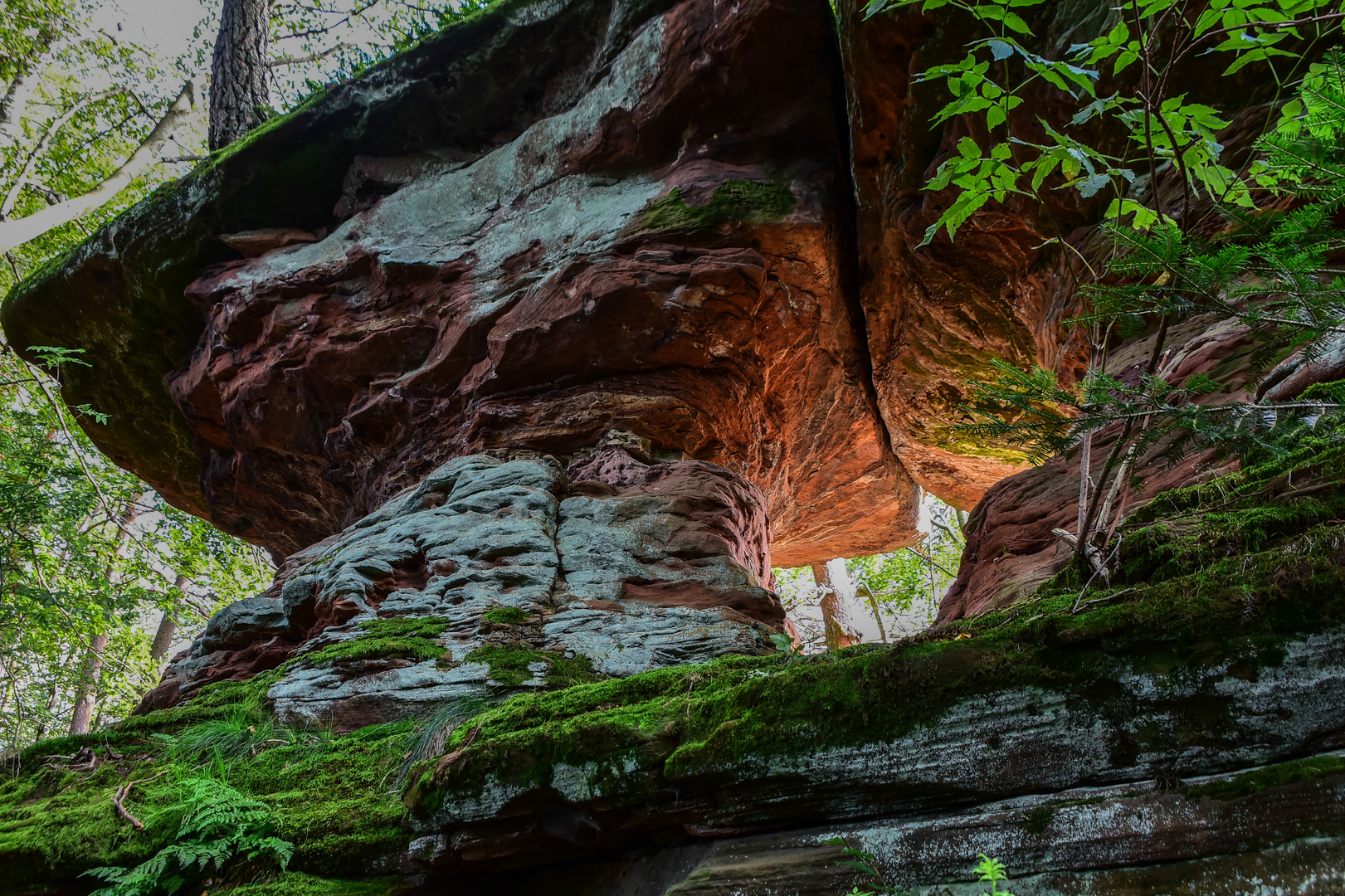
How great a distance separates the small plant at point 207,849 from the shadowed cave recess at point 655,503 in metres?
0.11

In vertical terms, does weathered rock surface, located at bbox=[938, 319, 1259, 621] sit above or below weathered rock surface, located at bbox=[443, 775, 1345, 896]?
above

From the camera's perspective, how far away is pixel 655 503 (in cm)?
675

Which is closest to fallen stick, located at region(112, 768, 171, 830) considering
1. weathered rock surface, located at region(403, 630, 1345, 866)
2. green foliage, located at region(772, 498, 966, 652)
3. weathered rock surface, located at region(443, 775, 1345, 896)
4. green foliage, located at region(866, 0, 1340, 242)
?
weathered rock surface, located at region(403, 630, 1345, 866)

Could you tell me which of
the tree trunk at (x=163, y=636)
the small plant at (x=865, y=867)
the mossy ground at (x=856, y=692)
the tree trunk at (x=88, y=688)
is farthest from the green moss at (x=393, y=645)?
the tree trunk at (x=163, y=636)

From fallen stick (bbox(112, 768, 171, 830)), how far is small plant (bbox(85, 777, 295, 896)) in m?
0.24

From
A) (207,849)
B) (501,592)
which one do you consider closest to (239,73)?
(501,592)

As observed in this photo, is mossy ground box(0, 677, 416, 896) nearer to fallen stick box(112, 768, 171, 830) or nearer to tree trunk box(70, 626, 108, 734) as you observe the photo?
fallen stick box(112, 768, 171, 830)

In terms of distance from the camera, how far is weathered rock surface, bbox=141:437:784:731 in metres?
5.05

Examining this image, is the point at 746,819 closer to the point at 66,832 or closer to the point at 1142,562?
the point at 1142,562

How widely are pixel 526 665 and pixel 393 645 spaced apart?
3.08ft

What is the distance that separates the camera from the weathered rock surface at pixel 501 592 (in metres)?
5.05

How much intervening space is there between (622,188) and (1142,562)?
6.77 meters

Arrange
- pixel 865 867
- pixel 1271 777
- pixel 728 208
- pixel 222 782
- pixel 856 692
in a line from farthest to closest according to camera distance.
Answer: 1. pixel 728 208
2. pixel 222 782
3. pixel 856 692
4. pixel 865 867
5. pixel 1271 777

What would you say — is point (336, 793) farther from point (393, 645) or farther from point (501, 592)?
point (501, 592)
